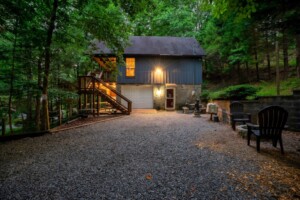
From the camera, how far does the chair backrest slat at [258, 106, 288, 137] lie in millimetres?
3902

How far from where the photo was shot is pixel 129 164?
11.0 feet

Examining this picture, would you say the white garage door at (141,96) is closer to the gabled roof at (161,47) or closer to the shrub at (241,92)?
the gabled roof at (161,47)

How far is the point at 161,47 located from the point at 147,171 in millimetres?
15158

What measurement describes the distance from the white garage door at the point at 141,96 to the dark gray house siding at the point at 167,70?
688 millimetres

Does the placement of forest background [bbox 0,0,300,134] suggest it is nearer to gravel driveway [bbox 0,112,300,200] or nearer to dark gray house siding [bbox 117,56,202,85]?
gravel driveway [bbox 0,112,300,200]

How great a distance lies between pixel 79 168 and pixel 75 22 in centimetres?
629

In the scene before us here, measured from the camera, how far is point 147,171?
9.84 feet

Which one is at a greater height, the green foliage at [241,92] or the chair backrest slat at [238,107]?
the green foliage at [241,92]

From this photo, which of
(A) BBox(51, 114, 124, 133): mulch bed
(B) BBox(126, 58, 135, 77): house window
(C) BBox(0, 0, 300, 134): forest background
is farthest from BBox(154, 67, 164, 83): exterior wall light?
(A) BBox(51, 114, 124, 133): mulch bed

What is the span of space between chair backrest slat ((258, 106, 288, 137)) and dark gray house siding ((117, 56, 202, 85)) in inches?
474

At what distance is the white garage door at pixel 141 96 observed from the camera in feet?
52.2

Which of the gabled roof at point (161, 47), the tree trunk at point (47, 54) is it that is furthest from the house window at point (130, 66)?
the tree trunk at point (47, 54)

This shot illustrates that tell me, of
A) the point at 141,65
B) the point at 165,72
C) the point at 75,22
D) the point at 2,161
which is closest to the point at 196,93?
the point at 165,72

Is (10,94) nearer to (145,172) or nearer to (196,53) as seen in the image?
(145,172)
